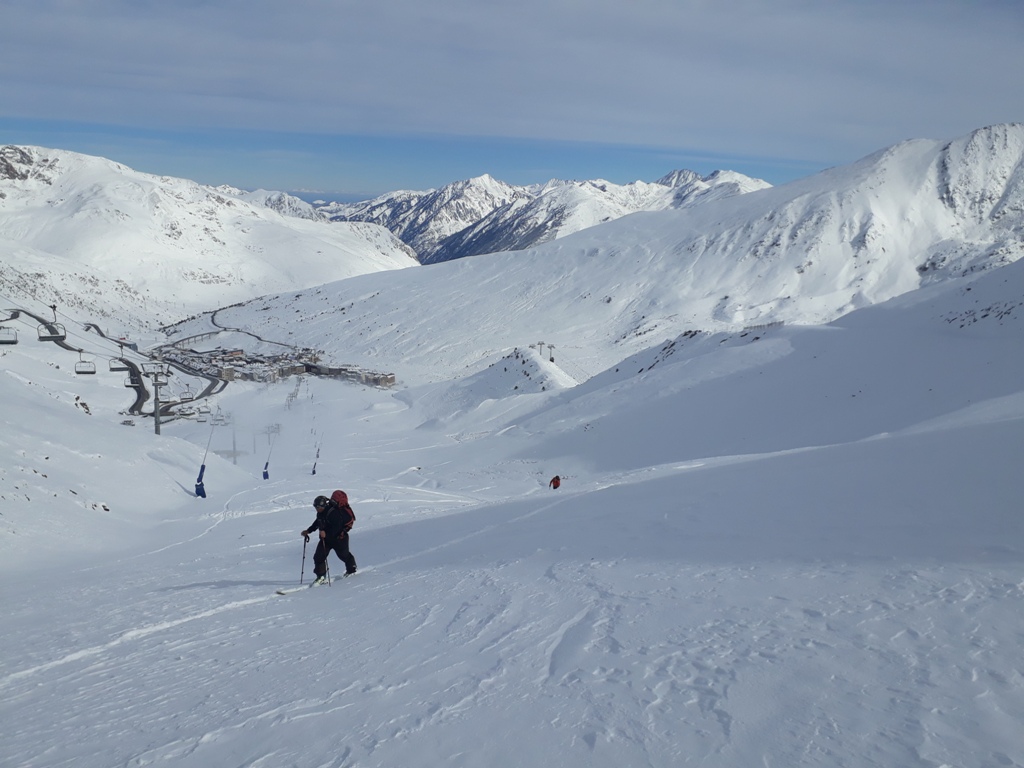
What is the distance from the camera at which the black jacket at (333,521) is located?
9320 mm

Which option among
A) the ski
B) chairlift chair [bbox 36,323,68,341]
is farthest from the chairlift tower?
the ski

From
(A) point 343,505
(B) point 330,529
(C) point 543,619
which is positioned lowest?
(C) point 543,619

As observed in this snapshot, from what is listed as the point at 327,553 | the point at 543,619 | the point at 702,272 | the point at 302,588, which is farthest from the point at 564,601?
the point at 702,272

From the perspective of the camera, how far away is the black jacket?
932 centimetres

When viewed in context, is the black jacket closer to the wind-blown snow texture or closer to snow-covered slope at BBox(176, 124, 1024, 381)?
the wind-blown snow texture

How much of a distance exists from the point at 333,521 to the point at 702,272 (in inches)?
3301

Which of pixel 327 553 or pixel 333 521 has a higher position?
pixel 333 521

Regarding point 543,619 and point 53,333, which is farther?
point 53,333

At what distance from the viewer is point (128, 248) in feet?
516

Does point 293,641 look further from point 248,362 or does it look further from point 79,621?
point 248,362

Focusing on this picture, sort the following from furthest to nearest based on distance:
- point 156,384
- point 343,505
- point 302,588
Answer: point 156,384 < point 343,505 < point 302,588

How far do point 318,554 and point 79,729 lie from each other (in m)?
4.32

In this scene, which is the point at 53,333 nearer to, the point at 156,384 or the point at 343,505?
the point at 156,384

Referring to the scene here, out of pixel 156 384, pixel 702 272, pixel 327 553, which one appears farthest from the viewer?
pixel 702 272
